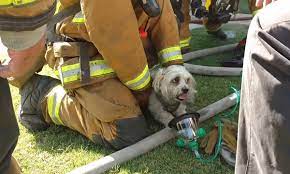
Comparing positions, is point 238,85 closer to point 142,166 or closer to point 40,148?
point 142,166

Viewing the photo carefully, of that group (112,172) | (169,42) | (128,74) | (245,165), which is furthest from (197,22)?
(245,165)

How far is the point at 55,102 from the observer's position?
3225 mm

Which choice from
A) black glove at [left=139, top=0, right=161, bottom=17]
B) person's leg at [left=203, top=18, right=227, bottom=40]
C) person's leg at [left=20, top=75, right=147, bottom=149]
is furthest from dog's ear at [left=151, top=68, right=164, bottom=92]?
person's leg at [left=203, top=18, right=227, bottom=40]

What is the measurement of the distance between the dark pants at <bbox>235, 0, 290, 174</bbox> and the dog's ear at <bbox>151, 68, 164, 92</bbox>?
1982mm

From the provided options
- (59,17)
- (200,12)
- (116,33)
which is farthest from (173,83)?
(200,12)

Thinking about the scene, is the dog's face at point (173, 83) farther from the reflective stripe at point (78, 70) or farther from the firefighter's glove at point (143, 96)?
the reflective stripe at point (78, 70)

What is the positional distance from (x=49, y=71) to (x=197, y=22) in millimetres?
2240

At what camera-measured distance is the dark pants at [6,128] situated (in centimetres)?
182

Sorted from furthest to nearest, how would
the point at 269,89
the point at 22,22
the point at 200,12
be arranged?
the point at 200,12, the point at 22,22, the point at 269,89

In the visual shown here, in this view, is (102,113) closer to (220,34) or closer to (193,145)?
(193,145)

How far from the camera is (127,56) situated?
112 inches

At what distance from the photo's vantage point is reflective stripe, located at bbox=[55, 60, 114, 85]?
2.96 metres

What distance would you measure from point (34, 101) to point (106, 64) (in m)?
0.77

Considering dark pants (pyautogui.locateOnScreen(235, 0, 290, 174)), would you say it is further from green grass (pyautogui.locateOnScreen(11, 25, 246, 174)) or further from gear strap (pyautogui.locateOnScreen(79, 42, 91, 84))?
gear strap (pyautogui.locateOnScreen(79, 42, 91, 84))
